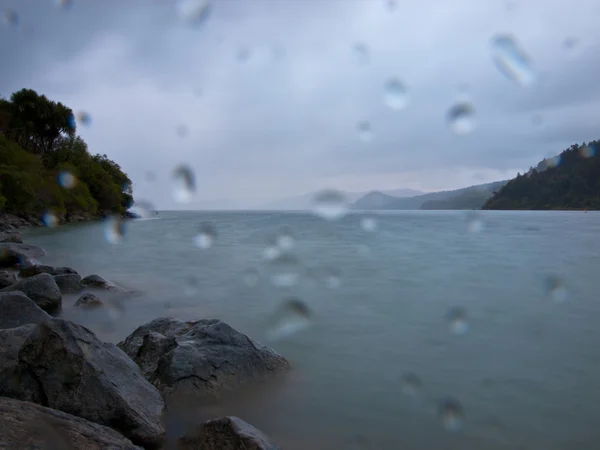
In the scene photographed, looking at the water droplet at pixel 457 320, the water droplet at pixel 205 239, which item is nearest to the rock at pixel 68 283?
the water droplet at pixel 457 320

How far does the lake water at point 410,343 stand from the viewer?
194 inches

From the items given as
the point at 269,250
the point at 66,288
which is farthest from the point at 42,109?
the point at 66,288

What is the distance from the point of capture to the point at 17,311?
6.56 m

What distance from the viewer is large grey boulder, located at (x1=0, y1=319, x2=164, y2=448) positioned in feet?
13.2

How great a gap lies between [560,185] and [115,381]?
156164 millimetres

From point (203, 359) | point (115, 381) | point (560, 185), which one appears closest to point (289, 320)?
point (203, 359)

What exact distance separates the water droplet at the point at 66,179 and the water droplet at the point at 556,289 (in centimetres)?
5703

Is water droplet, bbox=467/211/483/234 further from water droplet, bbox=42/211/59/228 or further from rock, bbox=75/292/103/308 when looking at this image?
water droplet, bbox=42/211/59/228

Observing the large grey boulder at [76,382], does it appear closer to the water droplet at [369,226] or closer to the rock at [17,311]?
the rock at [17,311]

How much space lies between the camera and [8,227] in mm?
36031

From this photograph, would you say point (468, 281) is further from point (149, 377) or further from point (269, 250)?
point (269, 250)

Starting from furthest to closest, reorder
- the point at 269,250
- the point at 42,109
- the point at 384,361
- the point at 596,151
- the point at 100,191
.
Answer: the point at 596,151 → the point at 100,191 → the point at 42,109 → the point at 269,250 → the point at 384,361

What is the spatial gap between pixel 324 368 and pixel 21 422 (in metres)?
4.46

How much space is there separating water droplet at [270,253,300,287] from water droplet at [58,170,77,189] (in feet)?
146
